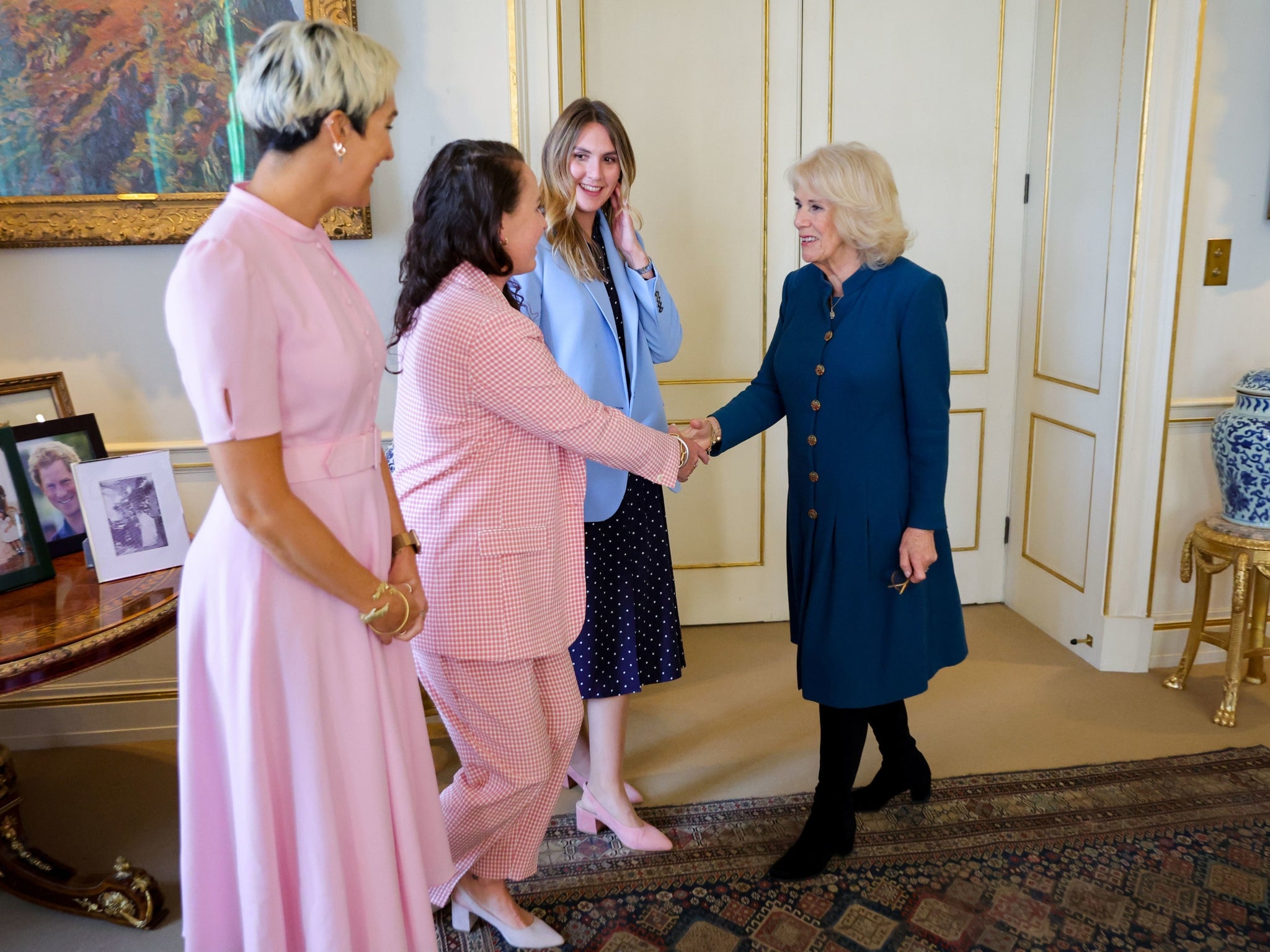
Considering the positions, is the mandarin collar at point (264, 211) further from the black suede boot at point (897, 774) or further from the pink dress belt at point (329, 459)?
the black suede boot at point (897, 774)

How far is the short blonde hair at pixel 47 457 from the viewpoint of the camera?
7.02 ft

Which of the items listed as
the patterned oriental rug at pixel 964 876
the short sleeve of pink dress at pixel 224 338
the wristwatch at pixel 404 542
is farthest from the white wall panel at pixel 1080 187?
the short sleeve of pink dress at pixel 224 338

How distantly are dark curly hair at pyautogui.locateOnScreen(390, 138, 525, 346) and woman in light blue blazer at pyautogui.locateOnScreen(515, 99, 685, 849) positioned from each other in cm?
43

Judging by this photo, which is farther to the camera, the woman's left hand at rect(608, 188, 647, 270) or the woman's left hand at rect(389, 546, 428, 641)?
the woman's left hand at rect(608, 188, 647, 270)

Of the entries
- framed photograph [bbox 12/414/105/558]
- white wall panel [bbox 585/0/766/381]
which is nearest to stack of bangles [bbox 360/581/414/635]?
framed photograph [bbox 12/414/105/558]

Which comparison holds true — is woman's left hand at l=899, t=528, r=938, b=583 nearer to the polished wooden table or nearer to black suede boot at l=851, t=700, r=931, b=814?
black suede boot at l=851, t=700, r=931, b=814

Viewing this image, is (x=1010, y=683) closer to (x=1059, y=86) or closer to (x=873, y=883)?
(x=873, y=883)

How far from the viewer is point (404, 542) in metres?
1.62

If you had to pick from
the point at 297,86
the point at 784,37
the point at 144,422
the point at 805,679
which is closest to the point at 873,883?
the point at 805,679

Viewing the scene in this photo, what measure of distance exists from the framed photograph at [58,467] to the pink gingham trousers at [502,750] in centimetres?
95

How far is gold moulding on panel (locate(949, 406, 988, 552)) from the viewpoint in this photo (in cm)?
370

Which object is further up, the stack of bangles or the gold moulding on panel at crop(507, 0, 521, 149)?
the gold moulding on panel at crop(507, 0, 521, 149)

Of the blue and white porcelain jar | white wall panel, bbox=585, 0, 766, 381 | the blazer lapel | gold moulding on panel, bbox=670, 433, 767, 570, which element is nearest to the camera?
the blazer lapel

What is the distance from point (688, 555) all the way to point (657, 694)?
0.63 m
